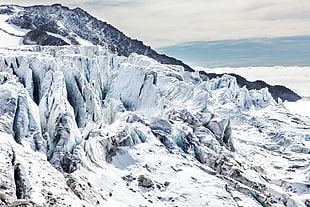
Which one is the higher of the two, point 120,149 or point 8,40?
point 8,40

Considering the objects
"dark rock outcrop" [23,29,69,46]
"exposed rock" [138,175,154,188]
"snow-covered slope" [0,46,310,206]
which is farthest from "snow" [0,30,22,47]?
"exposed rock" [138,175,154,188]

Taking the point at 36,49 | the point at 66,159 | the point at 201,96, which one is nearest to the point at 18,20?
the point at 36,49

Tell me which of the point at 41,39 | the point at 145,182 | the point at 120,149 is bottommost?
the point at 145,182

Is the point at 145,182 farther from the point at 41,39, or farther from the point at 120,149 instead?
the point at 41,39

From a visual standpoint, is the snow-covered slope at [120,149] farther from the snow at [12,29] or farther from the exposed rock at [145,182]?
the snow at [12,29]

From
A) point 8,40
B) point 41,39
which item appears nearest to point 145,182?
point 41,39

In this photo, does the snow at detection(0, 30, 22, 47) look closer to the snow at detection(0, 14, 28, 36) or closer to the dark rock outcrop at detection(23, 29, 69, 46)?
the dark rock outcrop at detection(23, 29, 69, 46)

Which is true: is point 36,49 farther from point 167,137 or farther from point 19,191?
point 19,191
